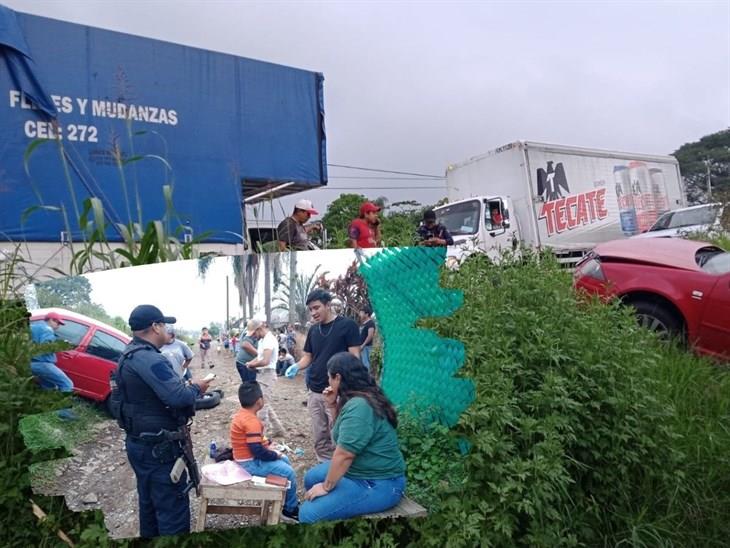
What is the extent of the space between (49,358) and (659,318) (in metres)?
4.10

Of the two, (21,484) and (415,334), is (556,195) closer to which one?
(415,334)

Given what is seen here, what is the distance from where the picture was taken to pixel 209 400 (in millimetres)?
2062

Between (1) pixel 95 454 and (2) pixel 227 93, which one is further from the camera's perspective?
(2) pixel 227 93

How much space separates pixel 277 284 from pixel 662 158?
16.2 metres

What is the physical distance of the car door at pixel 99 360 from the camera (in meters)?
2.11

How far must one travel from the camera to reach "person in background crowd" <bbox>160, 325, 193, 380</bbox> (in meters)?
2.05

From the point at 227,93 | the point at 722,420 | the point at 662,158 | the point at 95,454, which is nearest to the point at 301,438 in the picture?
the point at 95,454

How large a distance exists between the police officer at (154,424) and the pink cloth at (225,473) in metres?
0.09

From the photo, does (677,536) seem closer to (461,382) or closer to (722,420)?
(722,420)

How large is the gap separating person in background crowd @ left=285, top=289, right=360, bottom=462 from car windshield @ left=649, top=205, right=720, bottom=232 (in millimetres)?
9797

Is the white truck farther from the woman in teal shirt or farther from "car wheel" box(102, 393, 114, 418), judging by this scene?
"car wheel" box(102, 393, 114, 418)

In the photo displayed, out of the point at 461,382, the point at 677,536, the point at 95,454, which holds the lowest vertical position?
the point at 677,536

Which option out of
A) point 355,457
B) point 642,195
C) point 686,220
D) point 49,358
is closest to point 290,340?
point 355,457

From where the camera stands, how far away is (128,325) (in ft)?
6.89
